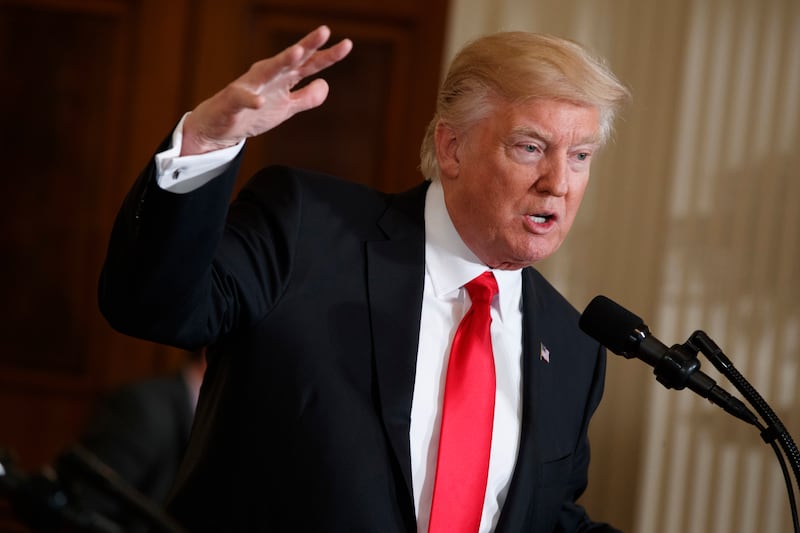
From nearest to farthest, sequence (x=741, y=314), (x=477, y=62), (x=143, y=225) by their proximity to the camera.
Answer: (x=143, y=225)
(x=477, y=62)
(x=741, y=314)

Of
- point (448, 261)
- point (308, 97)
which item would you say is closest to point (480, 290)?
point (448, 261)

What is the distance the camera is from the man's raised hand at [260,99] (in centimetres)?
137

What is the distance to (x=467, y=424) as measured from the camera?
1.84 metres

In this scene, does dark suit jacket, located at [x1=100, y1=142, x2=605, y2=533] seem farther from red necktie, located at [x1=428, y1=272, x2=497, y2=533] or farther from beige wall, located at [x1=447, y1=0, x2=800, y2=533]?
beige wall, located at [x1=447, y1=0, x2=800, y2=533]

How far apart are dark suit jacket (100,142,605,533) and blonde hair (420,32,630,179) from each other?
270 mm

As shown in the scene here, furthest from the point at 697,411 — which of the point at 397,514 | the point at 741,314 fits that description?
the point at 397,514

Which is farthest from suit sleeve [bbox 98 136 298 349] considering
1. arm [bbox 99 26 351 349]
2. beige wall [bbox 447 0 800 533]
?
beige wall [bbox 447 0 800 533]

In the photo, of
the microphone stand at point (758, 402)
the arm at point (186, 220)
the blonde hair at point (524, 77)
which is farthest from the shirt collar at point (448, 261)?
the arm at point (186, 220)

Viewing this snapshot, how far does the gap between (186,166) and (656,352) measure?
2.42 feet

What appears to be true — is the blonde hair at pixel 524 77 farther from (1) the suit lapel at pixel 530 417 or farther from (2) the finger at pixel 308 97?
(2) the finger at pixel 308 97

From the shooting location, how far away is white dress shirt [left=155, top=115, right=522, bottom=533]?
5.98 feet

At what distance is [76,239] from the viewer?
4.56 m

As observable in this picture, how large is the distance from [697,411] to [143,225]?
2508 millimetres

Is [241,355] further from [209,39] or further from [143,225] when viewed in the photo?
[209,39]
